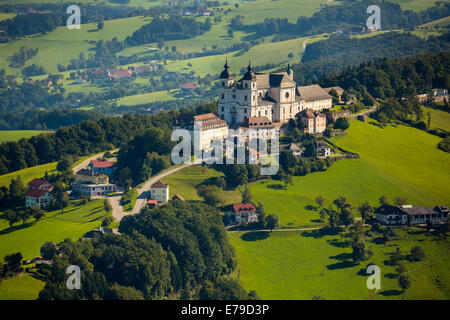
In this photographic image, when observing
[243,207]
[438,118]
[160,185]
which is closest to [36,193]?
[160,185]

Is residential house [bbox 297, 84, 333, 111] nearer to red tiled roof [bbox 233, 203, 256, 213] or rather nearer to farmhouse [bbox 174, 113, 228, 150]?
farmhouse [bbox 174, 113, 228, 150]

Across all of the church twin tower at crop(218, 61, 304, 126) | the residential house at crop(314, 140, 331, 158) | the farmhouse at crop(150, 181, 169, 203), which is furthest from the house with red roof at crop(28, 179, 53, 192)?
the residential house at crop(314, 140, 331, 158)

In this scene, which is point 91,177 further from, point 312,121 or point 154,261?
point 312,121

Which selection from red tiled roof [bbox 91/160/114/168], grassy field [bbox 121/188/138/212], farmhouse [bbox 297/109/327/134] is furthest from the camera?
farmhouse [bbox 297/109/327/134]

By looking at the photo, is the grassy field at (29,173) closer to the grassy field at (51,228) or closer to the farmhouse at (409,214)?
the grassy field at (51,228)

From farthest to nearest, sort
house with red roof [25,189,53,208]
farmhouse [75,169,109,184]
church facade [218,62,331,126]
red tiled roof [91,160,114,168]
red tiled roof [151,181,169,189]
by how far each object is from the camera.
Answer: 1. church facade [218,62,331,126]
2. red tiled roof [91,160,114,168]
3. farmhouse [75,169,109,184]
4. house with red roof [25,189,53,208]
5. red tiled roof [151,181,169,189]
